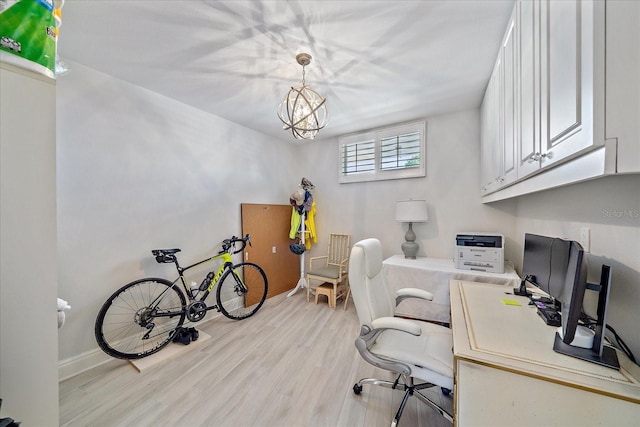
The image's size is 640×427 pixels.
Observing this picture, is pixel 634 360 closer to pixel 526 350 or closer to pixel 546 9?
pixel 526 350

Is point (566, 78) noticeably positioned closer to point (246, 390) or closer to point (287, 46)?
point (287, 46)

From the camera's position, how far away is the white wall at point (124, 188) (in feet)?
6.04

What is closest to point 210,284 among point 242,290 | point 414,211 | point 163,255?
point 242,290

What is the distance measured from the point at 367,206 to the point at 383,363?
246 centimetres

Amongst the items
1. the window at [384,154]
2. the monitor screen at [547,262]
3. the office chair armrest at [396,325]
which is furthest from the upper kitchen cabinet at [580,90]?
the window at [384,154]

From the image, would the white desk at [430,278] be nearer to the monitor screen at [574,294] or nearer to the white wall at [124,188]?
the monitor screen at [574,294]

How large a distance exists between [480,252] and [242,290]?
112 inches

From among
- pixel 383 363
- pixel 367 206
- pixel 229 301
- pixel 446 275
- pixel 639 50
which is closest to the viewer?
pixel 639 50

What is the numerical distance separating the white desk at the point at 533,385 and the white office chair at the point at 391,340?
0.91ft

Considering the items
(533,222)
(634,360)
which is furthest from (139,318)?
(533,222)

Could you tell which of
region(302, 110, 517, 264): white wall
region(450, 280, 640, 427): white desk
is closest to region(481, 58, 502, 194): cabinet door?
region(302, 110, 517, 264): white wall

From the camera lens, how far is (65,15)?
1.41 m

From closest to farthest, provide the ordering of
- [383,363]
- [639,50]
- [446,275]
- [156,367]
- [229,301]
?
[639,50]
[383,363]
[156,367]
[446,275]
[229,301]

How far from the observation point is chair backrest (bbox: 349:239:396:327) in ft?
4.86
